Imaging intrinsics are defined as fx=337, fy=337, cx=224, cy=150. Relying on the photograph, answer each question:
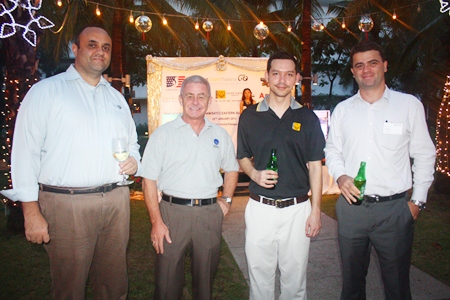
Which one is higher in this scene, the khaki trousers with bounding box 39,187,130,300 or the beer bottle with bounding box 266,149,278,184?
the beer bottle with bounding box 266,149,278,184

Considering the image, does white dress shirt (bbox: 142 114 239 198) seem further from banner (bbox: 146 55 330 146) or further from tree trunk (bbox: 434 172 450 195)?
tree trunk (bbox: 434 172 450 195)

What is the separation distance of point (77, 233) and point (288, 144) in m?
1.87

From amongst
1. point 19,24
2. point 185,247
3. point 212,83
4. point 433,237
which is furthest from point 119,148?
point 212,83

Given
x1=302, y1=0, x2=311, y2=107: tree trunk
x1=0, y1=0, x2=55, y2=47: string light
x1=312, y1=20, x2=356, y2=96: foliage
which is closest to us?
x1=0, y1=0, x2=55, y2=47: string light

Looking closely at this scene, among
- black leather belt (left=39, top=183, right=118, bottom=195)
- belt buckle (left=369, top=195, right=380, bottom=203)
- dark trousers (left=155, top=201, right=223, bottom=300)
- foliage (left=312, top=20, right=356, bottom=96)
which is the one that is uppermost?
foliage (left=312, top=20, right=356, bottom=96)

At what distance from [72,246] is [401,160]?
284 cm

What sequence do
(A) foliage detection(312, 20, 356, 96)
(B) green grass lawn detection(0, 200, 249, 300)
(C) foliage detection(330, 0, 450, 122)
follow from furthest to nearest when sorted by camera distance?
1. (A) foliage detection(312, 20, 356, 96)
2. (C) foliage detection(330, 0, 450, 122)
3. (B) green grass lawn detection(0, 200, 249, 300)

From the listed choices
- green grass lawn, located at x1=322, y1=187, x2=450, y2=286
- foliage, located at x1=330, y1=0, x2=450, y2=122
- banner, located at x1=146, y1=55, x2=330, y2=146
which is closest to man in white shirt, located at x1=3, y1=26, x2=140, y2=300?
green grass lawn, located at x1=322, y1=187, x2=450, y2=286

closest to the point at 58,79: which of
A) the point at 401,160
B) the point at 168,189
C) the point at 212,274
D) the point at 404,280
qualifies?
the point at 168,189

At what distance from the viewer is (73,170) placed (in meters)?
2.64

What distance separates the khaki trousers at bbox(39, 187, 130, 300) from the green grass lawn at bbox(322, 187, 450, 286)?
4003mm

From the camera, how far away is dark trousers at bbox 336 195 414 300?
2.85 metres

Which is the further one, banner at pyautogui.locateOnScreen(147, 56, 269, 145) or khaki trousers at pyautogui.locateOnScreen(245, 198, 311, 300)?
banner at pyautogui.locateOnScreen(147, 56, 269, 145)

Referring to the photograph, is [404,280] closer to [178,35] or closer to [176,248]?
[176,248]
